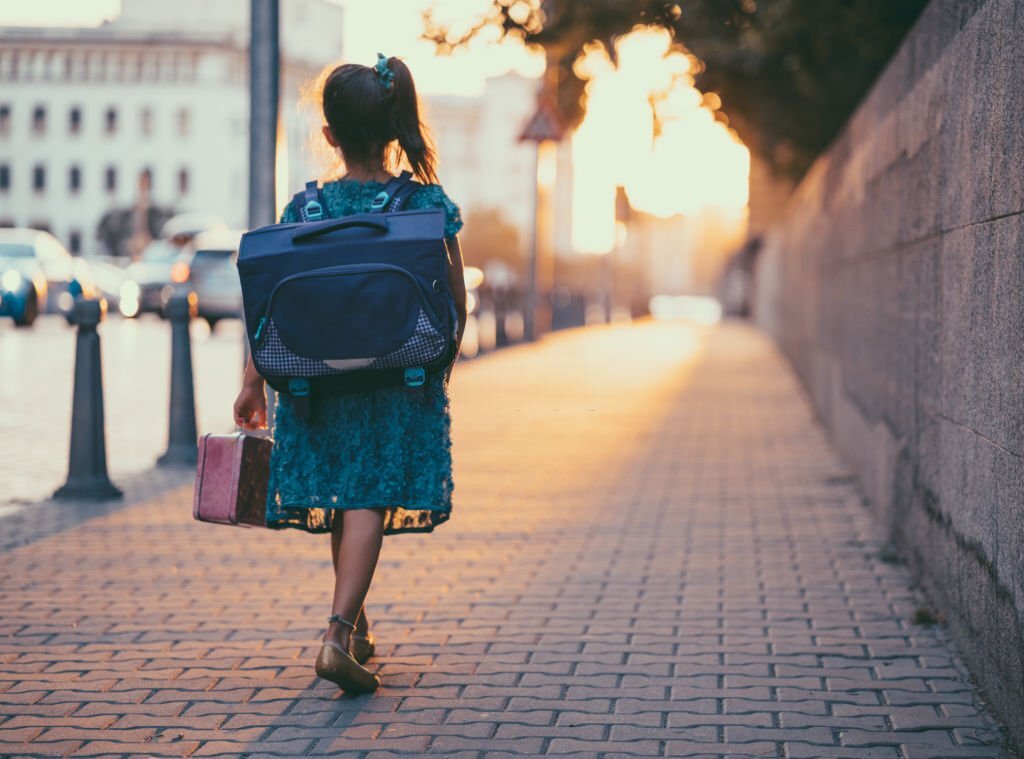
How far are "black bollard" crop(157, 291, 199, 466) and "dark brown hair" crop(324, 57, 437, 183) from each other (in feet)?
17.2

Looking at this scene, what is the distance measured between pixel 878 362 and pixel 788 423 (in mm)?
5768

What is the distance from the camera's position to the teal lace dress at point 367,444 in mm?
4430

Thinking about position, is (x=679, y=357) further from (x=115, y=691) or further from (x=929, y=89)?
(x=115, y=691)

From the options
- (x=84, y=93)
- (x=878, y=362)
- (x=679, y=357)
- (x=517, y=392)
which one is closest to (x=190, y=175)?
(x=84, y=93)

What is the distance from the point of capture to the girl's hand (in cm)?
455

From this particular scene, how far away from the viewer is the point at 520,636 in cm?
528

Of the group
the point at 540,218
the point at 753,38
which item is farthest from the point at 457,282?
the point at 540,218

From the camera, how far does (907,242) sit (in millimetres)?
7023

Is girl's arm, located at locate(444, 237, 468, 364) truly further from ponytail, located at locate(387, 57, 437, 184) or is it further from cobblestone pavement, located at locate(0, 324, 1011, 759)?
cobblestone pavement, located at locate(0, 324, 1011, 759)

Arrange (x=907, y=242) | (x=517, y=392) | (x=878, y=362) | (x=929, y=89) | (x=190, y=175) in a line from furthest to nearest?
1. (x=190, y=175)
2. (x=517, y=392)
3. (x=878, y=362)
4. (x=907, y=242)
5. (x=929, y=89)

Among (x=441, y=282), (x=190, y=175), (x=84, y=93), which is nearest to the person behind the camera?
(x=441, y=282)

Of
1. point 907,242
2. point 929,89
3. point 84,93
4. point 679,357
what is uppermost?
point 84,93

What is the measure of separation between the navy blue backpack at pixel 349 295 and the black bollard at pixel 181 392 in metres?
5.38

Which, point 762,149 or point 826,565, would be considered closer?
point 826,565
